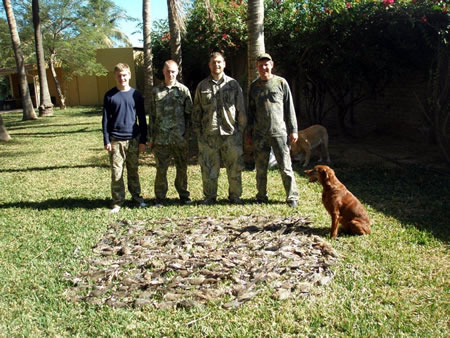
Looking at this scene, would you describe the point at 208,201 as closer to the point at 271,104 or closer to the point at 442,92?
the point at 271,104

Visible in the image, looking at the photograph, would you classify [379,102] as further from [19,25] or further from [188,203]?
[19,25]

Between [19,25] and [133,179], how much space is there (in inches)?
1028

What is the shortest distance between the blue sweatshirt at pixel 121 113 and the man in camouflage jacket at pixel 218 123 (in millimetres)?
810

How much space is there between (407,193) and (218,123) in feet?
9.75

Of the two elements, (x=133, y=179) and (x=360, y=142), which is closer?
(x=133, y=179)

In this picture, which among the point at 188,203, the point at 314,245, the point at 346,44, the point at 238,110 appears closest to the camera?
the point at 314,245

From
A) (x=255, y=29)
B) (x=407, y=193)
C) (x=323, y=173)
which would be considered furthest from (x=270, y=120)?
(x=255, y=29)

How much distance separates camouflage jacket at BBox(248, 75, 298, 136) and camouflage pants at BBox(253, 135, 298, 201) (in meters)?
0.11

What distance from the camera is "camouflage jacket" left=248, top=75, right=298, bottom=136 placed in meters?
5.51

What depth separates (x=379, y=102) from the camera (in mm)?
11422

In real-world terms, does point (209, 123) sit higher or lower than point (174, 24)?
lower

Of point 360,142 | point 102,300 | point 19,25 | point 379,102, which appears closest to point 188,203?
point 102,300

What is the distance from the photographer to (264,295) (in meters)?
3.40

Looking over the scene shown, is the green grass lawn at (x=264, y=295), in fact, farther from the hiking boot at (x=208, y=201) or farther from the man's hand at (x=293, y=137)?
the man's hand at (x=293, y=137)
